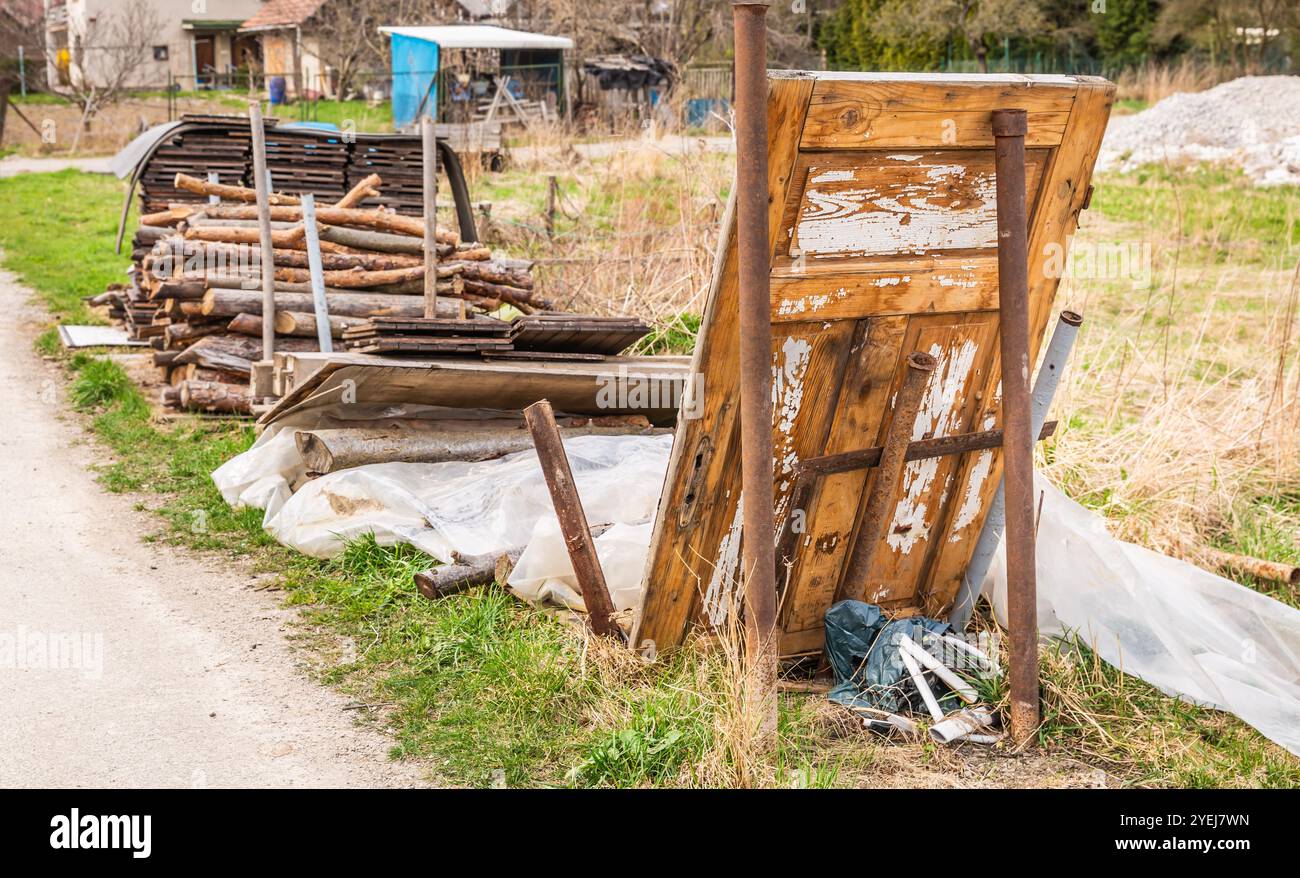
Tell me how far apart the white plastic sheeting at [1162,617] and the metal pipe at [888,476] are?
761 mm

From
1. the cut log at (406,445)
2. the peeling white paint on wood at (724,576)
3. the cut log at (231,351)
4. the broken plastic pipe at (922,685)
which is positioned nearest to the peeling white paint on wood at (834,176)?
the peeling white paint on wood at (724,576)

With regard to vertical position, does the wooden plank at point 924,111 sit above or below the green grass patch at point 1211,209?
above

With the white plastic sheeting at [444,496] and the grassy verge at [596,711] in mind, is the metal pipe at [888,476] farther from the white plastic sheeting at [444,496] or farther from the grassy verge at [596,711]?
the white plastic sheeting at [444,496]

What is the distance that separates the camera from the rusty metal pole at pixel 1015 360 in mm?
3980

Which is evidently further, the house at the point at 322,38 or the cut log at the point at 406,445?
the house at the point at 322,38

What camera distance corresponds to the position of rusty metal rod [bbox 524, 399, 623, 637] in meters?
4.69

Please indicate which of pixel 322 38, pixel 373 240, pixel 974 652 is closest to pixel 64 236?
pixel 373 240

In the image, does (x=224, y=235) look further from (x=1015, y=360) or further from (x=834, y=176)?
(x=1015, y=360)

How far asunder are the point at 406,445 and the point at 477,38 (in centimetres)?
2306

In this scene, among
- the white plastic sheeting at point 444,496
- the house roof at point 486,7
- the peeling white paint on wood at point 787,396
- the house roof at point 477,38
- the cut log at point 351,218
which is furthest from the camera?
the house roof at point 486,7

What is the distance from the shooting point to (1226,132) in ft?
76.8

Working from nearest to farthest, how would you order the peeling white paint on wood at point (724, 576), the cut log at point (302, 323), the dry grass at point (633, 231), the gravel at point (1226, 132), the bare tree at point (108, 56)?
the peeling white paint on wood at point (724, 576), the cut log at point (302, 323), the dry grass at point (633, 231), the gravel at point (1226, 132), the bare tree at point (108, 56)

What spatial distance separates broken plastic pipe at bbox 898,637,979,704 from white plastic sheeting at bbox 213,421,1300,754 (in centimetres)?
64
